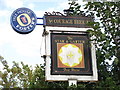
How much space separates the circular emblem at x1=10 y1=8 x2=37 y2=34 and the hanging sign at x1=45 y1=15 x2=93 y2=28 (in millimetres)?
783

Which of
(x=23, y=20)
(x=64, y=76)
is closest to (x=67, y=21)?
(x=23, y=20)

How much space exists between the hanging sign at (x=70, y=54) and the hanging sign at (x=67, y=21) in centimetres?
57

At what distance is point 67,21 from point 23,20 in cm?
232

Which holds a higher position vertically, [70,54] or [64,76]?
[70,54]

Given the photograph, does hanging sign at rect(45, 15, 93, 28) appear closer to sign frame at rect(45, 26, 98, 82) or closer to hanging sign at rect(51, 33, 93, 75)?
sign frame at rect(45, 26, 98, 82)

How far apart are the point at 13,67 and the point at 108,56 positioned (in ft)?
42.1

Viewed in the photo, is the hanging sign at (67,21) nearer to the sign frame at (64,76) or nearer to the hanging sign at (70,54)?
the sign frame at (64,76)

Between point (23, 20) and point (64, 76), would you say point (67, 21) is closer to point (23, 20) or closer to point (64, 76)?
point (23, 20)

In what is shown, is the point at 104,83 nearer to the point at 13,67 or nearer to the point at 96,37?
the point at 96,37

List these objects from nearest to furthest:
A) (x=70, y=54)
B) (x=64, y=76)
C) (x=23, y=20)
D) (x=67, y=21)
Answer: (x=64, y=76)
(x=70, y=54)
(x=23, y=20)
(x=67, y=21)

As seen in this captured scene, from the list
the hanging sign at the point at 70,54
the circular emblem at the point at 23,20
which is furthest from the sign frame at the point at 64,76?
the circular emblem at the point at 23,20

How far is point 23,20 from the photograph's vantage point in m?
12.7

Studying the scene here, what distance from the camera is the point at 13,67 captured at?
76.1 feet

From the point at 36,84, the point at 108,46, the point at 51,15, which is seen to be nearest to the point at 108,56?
the point at 108,46
